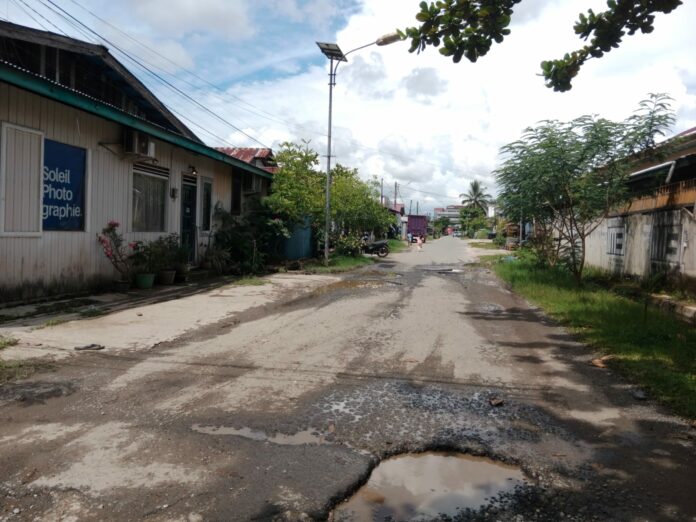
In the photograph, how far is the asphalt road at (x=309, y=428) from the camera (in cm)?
306

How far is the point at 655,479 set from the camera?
345 centimetres

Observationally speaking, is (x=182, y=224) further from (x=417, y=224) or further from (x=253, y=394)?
(x=417, y=224)

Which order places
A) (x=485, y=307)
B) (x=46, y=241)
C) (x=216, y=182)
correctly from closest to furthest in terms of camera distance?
1. (x=46, y=241)
2. (x=485, y=307)
3. (x=216, y=182)

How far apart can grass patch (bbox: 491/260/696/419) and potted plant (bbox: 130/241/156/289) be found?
8.19 m

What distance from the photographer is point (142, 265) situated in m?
11.4

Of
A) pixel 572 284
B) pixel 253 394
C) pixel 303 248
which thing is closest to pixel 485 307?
pixel 572 284

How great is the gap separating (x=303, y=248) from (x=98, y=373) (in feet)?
56.2

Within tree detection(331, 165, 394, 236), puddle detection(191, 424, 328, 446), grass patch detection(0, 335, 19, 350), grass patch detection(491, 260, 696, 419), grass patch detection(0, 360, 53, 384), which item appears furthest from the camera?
tree detection(331, 165, 394, 236)

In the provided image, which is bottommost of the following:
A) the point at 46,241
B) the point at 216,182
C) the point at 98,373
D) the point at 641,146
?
the point at 98,373

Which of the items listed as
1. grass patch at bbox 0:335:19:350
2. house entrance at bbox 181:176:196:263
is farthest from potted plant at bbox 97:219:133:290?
grass patch at bbox 0:335:19:350

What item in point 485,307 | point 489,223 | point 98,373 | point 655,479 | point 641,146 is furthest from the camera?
point 489,223

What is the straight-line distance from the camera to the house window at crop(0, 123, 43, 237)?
8.20m

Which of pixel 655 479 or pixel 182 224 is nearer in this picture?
pixel 655 479

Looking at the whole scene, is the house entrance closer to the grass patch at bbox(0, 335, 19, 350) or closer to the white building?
the white building
